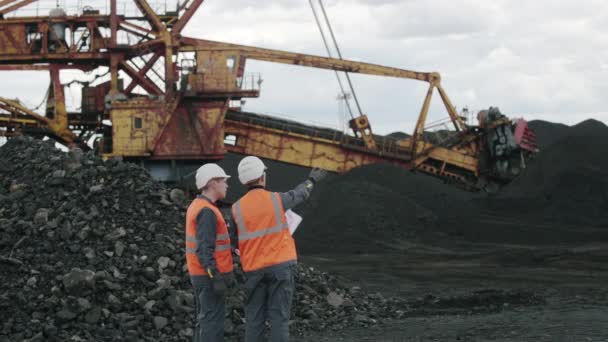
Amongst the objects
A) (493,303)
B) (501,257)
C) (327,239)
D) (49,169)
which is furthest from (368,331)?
(327,239)

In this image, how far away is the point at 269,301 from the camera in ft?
21.5

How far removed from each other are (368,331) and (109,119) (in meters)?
14.0

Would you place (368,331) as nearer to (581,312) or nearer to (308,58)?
(581,312)

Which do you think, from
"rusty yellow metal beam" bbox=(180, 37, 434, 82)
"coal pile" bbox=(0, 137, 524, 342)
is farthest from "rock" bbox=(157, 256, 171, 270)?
"rusty yellow metal beam" bbox=(180, 37, 434, 82)

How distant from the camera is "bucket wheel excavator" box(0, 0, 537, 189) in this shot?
21938 millimetres

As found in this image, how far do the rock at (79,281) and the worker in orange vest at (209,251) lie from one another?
2502 millimetres

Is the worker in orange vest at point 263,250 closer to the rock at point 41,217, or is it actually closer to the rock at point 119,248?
the rock at point 119,248

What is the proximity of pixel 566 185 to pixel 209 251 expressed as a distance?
1895cm

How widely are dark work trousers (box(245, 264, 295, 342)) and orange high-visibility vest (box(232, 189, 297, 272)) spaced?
2.7 inches

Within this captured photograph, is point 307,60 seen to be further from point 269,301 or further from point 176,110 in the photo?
point 269,301

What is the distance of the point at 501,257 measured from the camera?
17.5 m

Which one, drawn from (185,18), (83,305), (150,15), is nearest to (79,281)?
(83,305)

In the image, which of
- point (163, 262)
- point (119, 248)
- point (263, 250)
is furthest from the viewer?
point (119, 248)

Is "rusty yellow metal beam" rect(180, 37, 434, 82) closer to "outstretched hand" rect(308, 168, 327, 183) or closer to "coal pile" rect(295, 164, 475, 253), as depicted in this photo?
"coal pile" rect(295, 164, 475, 253)
